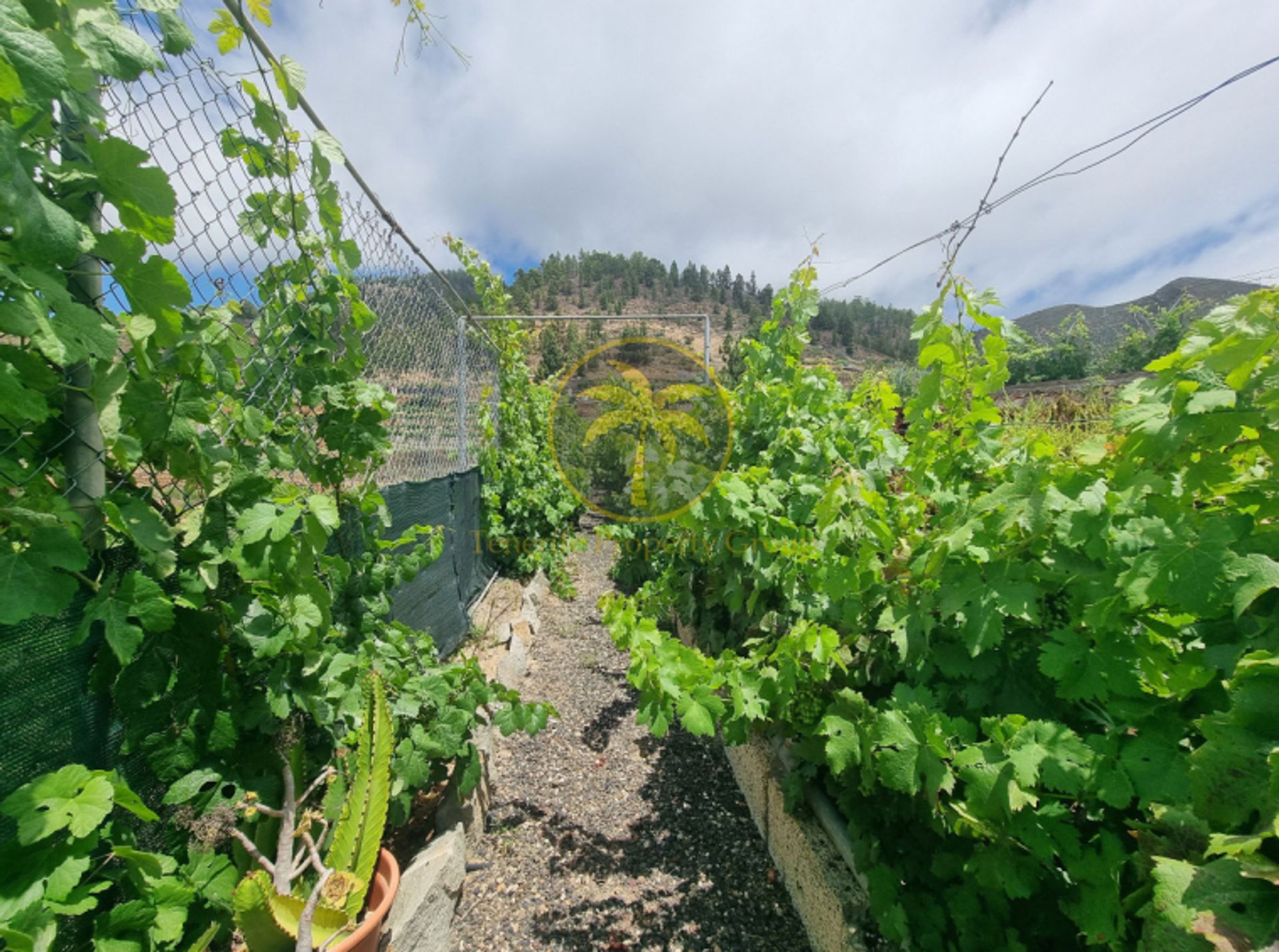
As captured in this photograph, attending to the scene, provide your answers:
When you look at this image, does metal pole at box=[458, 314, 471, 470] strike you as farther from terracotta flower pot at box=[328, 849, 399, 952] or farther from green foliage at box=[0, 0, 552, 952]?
terracotta flower pot at box=[328, 849, 399, 952]

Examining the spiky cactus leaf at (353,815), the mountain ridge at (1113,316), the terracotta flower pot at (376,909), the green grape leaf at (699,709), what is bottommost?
the terracotta flower pot at (376,909)

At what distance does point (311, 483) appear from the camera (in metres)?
2.03

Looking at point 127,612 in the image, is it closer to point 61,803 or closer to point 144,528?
point 144,528

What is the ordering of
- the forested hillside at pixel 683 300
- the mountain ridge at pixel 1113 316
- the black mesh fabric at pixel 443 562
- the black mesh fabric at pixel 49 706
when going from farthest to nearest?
the forested hillside at pixel 683 300
the mountain ridge at pixel 1113 316
the black mesh fabric at pixel 443 562
the black mesh fabric at pixel 49 706

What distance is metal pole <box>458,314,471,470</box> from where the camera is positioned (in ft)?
16.4

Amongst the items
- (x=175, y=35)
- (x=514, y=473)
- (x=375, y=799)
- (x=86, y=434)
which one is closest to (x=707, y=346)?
(x=514, y=473)

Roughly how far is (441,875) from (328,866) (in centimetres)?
49

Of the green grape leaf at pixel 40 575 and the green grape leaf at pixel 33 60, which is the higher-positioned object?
the green grape leaf at pixel 33 60

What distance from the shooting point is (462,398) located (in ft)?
16.6

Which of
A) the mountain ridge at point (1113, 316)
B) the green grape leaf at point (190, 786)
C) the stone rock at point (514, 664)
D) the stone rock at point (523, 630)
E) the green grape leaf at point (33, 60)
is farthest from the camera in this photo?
the mountain ridge at point (1113, 316)

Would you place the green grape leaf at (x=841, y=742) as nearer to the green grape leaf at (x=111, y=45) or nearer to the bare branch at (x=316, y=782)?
the bare branch at (x=316, y=782)

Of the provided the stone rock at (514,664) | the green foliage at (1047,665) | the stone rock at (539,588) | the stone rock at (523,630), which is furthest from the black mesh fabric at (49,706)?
the stone rock at (539,588)

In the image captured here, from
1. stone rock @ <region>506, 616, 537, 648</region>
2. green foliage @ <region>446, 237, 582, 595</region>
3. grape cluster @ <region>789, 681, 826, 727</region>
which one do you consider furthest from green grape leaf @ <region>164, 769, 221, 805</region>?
green foliage @ <region>446, 237, 582, 595</region>

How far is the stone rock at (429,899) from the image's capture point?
1.69m
